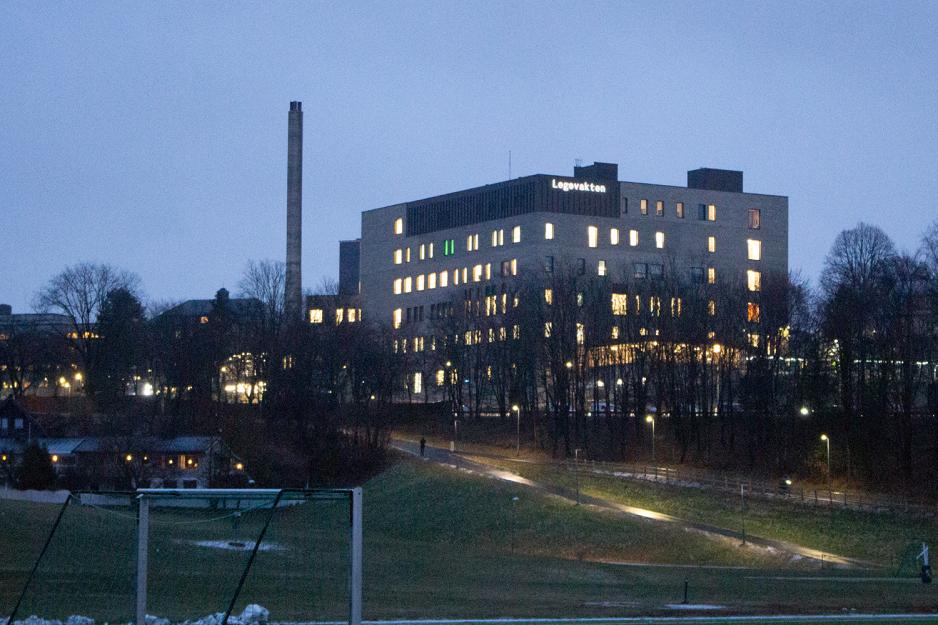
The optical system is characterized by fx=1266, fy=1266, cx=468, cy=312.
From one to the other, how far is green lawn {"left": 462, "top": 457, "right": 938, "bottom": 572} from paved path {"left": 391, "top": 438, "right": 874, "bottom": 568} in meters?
1.34

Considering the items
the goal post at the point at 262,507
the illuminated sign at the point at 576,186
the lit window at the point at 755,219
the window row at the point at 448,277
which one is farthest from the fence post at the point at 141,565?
the lit window at the point at 755,219

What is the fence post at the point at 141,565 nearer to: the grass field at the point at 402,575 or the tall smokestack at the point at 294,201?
the grass field at the point at 402,575

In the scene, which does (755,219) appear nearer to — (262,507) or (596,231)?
(596,231)

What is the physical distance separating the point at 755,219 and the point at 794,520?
83109 mm

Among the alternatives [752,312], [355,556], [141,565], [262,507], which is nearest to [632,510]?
[752,312]

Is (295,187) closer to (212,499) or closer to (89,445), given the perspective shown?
(89,445)

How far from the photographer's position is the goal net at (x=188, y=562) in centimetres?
2706

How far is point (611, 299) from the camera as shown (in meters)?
125

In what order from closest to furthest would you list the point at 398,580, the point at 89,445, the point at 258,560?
the point at 258,560
the point at 398,580
the point at 89,445

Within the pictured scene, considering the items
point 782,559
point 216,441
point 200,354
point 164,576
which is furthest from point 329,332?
point 164,576

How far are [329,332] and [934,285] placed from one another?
6275cm

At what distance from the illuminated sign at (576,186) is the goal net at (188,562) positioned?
9925 cm

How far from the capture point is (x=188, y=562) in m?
40.6

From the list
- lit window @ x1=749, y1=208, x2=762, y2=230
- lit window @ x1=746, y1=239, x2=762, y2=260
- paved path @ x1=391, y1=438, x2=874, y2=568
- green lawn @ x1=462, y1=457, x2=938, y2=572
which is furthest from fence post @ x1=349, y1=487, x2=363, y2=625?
lit window @ x1=749, y1=208, x2=762, y2=230
